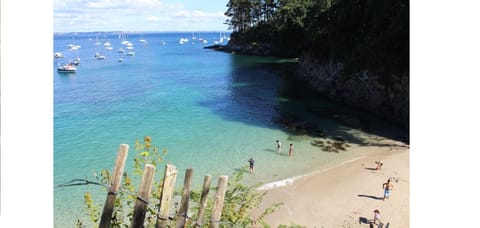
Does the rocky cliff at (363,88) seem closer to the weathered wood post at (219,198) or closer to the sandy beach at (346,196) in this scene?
the sandy beach at (346,196)

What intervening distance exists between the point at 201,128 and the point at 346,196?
1067 cm

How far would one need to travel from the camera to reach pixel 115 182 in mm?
2549

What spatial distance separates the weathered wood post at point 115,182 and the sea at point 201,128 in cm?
898

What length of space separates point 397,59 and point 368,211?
9.93 meters

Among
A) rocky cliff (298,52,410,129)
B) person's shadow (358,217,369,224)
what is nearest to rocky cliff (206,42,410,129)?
rocky cliff (298,52,410,129)

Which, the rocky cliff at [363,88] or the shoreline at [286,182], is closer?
the shoreline at [286,182]

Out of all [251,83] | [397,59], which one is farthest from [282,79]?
[397,59]

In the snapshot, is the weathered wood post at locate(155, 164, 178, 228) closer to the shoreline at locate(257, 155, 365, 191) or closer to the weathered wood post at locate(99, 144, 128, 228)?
the weathered wood post at locate(99, 144, 128, 228)

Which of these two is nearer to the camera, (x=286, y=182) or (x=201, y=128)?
(x=286, y=182)

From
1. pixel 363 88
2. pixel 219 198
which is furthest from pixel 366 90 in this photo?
pixel 219 198

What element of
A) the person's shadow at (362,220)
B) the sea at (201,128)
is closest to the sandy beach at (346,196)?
the person's shadow at (362,220)

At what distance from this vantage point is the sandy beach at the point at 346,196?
12.1m

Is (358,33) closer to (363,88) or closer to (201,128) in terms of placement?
(363,88)

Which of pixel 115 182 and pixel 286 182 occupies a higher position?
pixel 115 182
